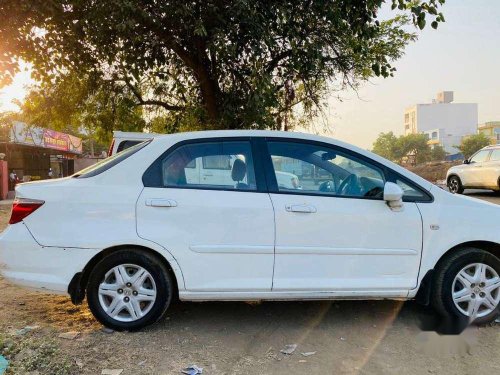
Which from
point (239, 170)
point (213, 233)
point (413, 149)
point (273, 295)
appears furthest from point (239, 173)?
point (413, 149)

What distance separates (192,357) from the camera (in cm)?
330

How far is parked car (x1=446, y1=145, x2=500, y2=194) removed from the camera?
1449cm

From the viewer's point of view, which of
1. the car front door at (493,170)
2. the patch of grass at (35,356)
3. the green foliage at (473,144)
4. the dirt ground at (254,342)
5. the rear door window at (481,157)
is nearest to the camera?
the patch of grass at (35,356)

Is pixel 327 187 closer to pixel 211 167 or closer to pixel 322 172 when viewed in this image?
pixel 322 172

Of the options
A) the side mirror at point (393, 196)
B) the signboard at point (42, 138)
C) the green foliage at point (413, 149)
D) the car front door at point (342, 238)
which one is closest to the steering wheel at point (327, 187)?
the car front door at point (342, 238)

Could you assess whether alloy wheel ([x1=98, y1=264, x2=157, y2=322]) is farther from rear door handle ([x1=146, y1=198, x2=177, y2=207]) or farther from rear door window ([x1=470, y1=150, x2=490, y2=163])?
rear door window ([x1=470, y1=150, x2=490, y2=163])

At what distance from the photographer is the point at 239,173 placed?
12.5 feet

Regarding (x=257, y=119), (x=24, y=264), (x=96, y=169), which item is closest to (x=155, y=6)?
(x=257, y=119)

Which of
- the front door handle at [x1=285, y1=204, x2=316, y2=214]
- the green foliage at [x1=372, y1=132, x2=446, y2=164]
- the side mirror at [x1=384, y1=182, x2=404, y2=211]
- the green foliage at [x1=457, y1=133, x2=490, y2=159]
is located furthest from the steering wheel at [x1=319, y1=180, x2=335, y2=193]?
the green foliage at [x1=372, y1=132, x2=446, y2=164]

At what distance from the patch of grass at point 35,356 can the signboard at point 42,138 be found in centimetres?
2030

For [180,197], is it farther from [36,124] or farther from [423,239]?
[36,124]

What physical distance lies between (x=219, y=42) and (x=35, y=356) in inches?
222

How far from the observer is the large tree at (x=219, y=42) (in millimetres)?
7539

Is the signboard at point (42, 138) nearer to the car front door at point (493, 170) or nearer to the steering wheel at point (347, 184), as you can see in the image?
the car front door at point (493, 170)
